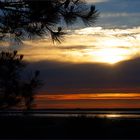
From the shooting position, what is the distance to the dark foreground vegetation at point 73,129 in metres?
20.7

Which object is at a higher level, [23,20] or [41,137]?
[23,20]

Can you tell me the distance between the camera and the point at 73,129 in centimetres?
2272

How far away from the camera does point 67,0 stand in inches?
633

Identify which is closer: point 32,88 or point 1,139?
point 1,139

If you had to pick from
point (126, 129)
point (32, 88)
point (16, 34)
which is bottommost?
point (126, 129)

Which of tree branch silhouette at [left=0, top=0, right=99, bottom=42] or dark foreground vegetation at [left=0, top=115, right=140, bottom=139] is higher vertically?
tree branch silhouette at [left=0, top=0, right=99, bottom=42]

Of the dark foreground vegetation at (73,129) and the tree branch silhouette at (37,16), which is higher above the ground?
the tree branch silhouette at (37,16)

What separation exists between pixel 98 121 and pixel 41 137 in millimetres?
4476

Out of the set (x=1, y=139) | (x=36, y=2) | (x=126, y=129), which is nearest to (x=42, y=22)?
(x=36, y=2)

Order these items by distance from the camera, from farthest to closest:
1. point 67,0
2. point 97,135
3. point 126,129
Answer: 1. point 126,129
2. point 97,135
3. point 67,0

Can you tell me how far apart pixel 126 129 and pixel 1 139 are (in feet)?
17.2

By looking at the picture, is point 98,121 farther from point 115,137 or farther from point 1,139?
point 1,139

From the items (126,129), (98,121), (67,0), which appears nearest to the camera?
(67,0)

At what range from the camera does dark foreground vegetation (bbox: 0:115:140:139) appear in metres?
20.7
